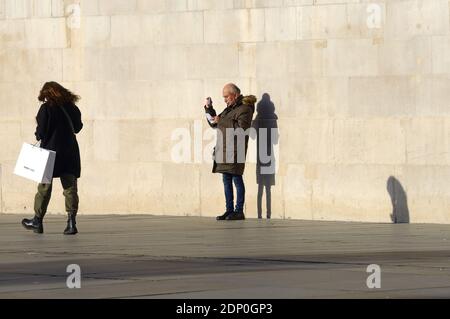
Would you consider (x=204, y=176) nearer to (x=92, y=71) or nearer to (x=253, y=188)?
(x=253, y=188)

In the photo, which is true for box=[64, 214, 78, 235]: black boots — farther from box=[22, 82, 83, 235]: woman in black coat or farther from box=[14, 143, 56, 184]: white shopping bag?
box=[14, 143, 56, 184]: white shopping bag

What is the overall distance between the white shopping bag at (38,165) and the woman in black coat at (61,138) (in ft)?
0.42

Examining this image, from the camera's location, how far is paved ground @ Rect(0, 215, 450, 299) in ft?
34.9

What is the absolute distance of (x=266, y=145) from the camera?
19.8m

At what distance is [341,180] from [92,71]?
13.8 ft

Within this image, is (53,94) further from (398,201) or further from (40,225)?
(398,201)

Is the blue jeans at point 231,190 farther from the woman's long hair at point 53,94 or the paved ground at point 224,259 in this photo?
the woman's long hair at point 53,94

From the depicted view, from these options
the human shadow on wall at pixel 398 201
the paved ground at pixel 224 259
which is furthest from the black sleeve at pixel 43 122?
the human shadow on wall at pixel 398 201

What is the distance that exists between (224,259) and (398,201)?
Answer: 574 centimetres

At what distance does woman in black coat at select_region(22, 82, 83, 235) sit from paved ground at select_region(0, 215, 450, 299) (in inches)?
15.8

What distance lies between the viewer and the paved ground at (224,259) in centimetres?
1062

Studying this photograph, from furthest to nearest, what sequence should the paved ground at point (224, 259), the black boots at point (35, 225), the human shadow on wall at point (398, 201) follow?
the human shadow on wall at point (398, 201), the black boots at point (35, 225), the paved ground at point (224, 259)

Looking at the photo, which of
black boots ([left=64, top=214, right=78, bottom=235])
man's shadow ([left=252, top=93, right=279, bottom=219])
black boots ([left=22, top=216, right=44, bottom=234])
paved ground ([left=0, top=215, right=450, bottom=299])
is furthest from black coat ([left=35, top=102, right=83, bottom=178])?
man's shadow ([left=252, top=93, right=279, bottom=219])
